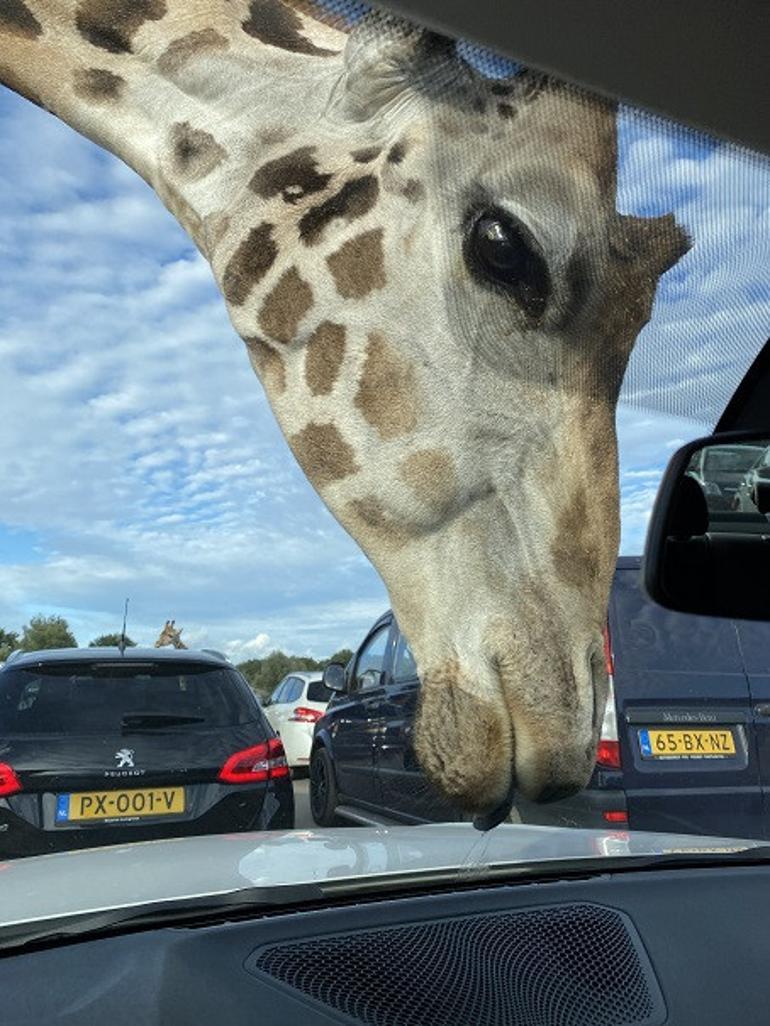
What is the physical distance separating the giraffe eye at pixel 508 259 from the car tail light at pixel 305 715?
12.5m

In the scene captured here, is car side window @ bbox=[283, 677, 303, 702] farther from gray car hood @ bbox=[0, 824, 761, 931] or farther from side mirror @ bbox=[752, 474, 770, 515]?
side mirror @ bbox=[752, 474, 770, 515]

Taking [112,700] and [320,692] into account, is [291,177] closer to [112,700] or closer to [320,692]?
[112,700]

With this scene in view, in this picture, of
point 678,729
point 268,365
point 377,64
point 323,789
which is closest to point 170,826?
point 678,729

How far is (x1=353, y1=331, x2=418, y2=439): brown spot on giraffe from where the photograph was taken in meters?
2.60

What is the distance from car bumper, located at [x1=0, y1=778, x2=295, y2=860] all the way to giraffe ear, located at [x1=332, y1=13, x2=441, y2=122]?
441cm

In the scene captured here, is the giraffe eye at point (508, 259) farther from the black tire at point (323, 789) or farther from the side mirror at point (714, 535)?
the black tire at point (323, 789)

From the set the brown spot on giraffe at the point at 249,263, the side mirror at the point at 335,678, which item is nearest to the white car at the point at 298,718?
the side mirror at the point at 335,678

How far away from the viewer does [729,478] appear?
208 centimetres

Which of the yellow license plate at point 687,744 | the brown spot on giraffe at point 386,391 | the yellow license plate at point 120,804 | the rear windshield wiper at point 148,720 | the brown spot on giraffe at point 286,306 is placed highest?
the brown spot on giraffe at point 286,306

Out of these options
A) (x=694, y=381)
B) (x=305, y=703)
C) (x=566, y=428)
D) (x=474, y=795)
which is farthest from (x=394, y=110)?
(x=305, y=703)

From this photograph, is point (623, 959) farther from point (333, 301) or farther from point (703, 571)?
point (333, 301)

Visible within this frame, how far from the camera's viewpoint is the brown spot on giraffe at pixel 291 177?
2771 millimetres

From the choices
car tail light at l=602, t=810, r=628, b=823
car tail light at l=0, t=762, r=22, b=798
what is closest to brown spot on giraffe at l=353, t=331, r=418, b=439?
car tail light at l=602, t=810, r=628, b=823

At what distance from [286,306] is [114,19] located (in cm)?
99
